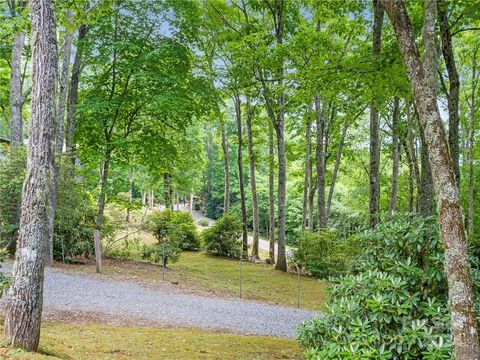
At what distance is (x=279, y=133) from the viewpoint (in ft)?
48.2

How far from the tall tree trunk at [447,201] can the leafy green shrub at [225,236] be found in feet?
51.2

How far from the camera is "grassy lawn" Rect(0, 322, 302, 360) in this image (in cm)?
431

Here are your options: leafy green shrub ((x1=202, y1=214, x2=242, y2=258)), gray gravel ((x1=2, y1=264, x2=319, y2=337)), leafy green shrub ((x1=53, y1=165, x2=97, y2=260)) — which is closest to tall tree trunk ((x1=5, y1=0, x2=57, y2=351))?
gray gravel ((x1=2, y1=264, x2=319, y2=337))

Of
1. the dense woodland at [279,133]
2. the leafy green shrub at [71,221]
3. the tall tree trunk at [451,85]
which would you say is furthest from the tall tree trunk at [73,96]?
the tall tree trunk at [451,85]

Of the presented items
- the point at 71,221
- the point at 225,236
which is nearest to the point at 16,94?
the point at 71,221

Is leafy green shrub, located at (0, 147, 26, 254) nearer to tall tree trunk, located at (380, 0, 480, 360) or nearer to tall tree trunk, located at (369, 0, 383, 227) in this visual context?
tall tree trunk, located at (369, 0, 383, 227)

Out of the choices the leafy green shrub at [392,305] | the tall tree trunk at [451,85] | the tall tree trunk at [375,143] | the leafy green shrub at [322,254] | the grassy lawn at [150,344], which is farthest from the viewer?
the leafy green shrub at [322,254]

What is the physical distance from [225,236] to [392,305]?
1544 cm

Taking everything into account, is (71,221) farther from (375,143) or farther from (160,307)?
(375,143)

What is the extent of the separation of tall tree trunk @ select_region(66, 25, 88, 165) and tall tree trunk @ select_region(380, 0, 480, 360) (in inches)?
422

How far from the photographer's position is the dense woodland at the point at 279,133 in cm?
323

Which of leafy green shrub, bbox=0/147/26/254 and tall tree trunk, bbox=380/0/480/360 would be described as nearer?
tall tree trunk, bbox=380/0/480/360

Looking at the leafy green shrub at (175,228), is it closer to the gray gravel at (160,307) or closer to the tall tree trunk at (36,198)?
the gray gravel at (160,307)

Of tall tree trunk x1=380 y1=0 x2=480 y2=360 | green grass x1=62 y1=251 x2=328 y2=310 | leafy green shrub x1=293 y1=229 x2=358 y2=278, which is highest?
tall tree trunk x1=380 y1=0 x2=480 y2=360
